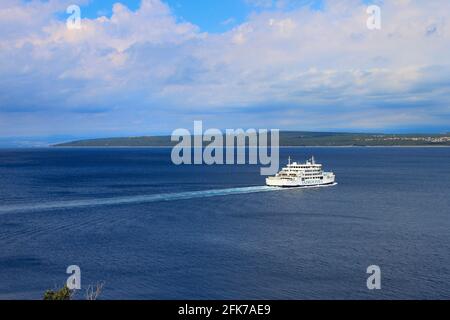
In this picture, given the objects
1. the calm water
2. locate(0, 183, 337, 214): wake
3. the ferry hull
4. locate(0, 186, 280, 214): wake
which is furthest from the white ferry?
the calm water

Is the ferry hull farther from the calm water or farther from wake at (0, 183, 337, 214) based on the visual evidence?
the calm water

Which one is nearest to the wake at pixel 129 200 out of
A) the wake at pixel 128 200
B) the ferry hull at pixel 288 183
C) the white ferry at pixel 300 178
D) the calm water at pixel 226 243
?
the wake at pixel 128 200

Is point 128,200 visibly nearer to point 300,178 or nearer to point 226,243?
point 226,243

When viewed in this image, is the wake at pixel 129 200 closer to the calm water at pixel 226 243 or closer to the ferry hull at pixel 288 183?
the calm water at pixel 226 243

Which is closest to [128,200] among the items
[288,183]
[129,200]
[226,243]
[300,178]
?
[129,200]

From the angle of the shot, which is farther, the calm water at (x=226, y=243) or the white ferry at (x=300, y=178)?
the white ferry at (x=300, y=178)
